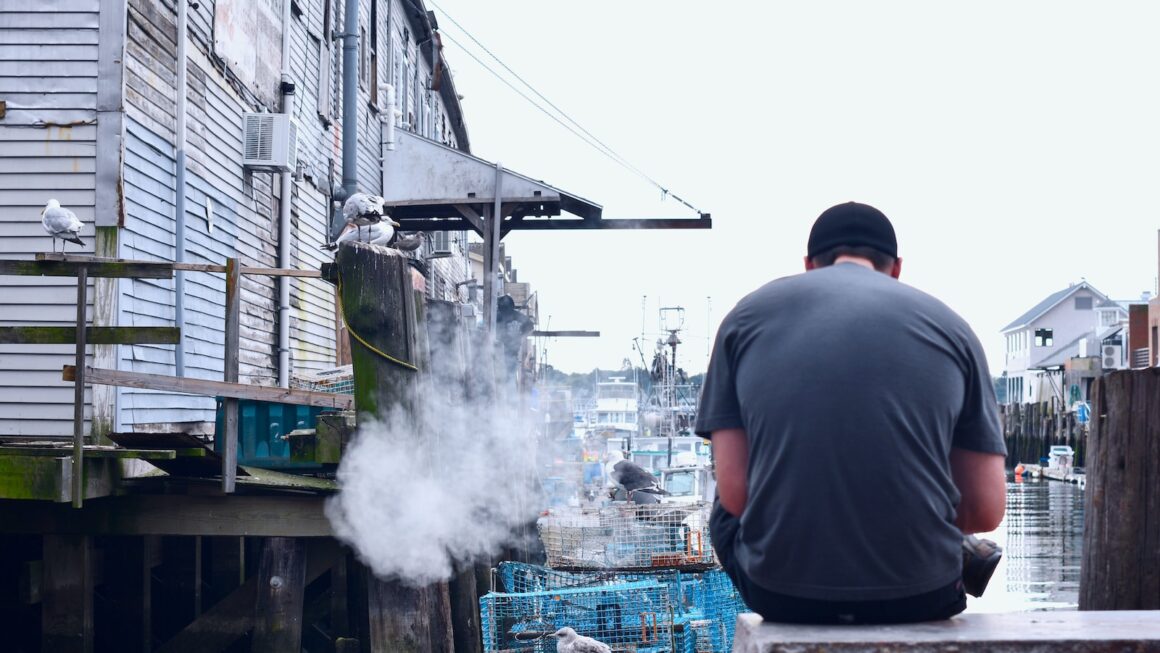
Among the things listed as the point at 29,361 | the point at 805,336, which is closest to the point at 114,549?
the point at 29,361

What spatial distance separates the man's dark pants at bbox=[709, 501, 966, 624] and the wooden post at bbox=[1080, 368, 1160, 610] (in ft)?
3.90

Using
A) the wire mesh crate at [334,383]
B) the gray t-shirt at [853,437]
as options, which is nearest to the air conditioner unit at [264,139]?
the wire mesh crate at [334,383]

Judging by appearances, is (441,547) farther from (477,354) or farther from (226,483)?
(477,354)

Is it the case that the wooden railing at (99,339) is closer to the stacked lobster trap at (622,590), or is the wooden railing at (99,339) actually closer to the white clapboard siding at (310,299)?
the stacked lobster trap at (622,590)

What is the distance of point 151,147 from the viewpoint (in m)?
9.57

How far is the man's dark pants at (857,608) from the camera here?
2600 mm

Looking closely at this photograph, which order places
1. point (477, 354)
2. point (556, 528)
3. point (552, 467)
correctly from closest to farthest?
point (556, 528) → point (477, 354) → point (552, 467)

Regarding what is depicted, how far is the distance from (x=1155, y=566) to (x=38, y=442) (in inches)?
312

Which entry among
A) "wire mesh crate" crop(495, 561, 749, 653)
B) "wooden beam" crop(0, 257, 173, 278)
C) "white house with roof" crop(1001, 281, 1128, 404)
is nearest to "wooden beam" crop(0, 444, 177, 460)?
"wooden beam" crop(0, 257, 173, 278)

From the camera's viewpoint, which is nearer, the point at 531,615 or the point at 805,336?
the point at 805,336

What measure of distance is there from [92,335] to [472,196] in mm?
6786

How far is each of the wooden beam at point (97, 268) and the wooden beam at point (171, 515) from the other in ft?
5.00

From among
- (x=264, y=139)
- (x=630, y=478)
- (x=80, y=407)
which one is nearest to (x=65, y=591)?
(x=80, y=407)

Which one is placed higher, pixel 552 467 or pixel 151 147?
pixel 151 147
